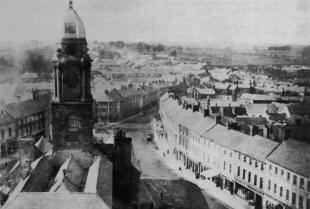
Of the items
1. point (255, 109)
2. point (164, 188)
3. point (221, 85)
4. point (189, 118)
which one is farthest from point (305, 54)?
point (221, 85)

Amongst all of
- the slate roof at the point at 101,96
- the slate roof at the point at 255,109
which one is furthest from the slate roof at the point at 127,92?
the slate roof at the point at 255,109

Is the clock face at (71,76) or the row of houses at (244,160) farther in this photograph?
the row of houses at (244,160)

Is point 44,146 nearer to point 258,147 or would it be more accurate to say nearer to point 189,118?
point 258,147

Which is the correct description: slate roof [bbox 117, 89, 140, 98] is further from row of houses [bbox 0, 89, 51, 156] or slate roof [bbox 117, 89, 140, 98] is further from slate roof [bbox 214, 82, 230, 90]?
slate roof [bbox 214, 82, 230, 90]

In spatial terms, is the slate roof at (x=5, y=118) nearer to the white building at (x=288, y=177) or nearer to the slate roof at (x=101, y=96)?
the slate roof at (x=101, y=96)

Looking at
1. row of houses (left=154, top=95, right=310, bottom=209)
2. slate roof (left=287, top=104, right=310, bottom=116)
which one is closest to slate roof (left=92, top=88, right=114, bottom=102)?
row of houses (left=154, top=95, right=310, bottom=209)

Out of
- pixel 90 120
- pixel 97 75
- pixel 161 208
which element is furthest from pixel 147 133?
pixel 90 120

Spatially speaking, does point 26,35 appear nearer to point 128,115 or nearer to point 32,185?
point 32,185
